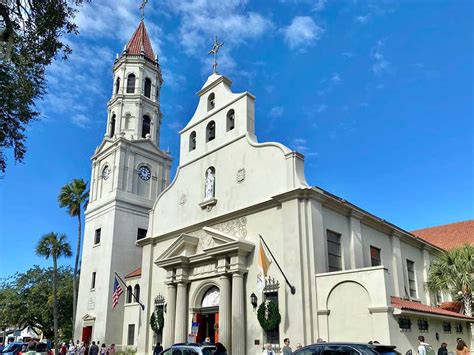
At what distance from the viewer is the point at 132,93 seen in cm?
4200

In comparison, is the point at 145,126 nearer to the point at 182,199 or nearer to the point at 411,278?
the point at 182,199

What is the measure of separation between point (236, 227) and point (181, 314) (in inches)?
225

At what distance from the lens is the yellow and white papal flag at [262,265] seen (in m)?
19.8

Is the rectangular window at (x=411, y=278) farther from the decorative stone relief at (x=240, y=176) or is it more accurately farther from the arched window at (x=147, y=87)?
the arched window at (x=147, y=87)

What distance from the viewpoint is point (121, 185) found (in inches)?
1492

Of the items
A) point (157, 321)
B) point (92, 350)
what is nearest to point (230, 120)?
point (157, 321)

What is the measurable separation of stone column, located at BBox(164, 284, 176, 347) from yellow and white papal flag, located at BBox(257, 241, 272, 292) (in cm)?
671

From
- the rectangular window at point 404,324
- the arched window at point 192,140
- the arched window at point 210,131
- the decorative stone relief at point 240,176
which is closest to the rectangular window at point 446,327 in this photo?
the rectangular window at point 404,324

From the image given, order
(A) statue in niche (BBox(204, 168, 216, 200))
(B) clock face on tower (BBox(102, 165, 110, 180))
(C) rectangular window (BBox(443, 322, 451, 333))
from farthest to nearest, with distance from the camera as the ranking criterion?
(B) clock face on tower (BBox(102, 165, 110, 180))
(A) statue in niche (BBox(204, 168, 216, 200))
(C) rectangular window (BBox(443, 322, 451, 333))

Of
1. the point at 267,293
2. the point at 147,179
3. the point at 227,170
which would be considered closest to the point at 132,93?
the point at 147,179

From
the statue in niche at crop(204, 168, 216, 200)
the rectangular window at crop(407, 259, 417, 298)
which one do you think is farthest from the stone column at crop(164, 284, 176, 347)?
the rectangular window at crop(407, 259, 417, 298)

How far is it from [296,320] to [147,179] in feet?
79.9

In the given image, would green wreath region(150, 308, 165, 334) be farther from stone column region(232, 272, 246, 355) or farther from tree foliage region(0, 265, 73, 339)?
tree foliage region(0, 265, 73, 339)

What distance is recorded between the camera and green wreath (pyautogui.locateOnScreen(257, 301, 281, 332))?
780 inches
